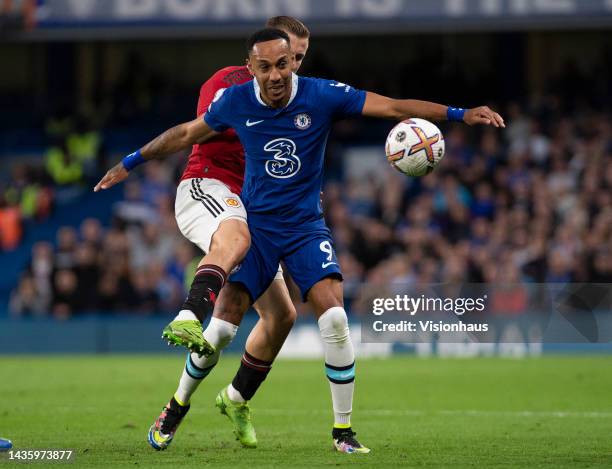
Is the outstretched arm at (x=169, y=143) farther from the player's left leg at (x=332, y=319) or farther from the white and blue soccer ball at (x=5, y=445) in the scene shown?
the white and blue soccer ball at (x=5, y=445)

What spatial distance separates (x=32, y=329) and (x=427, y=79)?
871cm

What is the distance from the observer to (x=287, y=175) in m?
7.70

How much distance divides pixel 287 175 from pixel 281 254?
0.51 metres

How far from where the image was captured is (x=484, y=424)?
30.9 feet

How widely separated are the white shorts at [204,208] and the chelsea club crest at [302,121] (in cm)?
69

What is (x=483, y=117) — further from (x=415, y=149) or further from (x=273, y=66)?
(x=273, y=66)

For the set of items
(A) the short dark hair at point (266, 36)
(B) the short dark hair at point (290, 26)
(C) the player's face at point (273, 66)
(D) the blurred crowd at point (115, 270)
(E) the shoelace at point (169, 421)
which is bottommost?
(D) the blurred crowd at point (115, 270)

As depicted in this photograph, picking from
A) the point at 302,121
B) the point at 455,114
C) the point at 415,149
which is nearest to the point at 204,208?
the point at 302,121

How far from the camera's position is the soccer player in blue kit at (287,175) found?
7.50 m

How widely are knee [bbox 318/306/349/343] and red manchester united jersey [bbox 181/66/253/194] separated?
1244 millimetres

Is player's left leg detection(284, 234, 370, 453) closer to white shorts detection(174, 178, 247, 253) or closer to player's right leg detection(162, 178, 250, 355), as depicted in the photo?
player's right leg detection(162, 178, 250, 355)

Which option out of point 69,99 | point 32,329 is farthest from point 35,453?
point 69,99

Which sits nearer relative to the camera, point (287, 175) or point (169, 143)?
point (287, 175)

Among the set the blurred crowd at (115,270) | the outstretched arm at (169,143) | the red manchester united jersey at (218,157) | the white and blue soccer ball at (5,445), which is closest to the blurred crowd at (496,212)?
the blurred crowd at (115,270)
